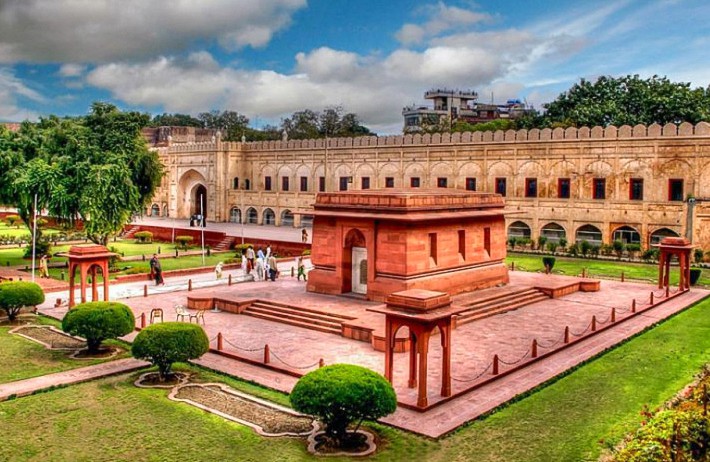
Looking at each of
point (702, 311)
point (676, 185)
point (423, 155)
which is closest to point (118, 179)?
point (423, 155)

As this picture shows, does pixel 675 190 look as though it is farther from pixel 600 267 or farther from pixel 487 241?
pixel 487 241

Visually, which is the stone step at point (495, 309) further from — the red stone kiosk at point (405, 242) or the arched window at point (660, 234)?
the arched window at point (660, 234)

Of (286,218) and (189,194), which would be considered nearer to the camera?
(286,218)

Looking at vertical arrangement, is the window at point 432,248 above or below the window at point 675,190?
below

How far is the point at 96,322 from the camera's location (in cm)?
1316

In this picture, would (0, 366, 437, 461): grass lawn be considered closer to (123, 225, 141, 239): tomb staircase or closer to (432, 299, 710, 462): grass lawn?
(432, 299, 710, 462): grass lawn

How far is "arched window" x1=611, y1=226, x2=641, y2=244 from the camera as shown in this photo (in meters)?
30.6

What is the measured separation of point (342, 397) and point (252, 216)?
1494 inches

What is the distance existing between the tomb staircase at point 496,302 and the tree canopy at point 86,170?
14.6m

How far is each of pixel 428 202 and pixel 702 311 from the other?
8587 mm

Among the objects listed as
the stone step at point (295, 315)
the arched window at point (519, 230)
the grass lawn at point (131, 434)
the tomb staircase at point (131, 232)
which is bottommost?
the grass lawn at point (131, 434)

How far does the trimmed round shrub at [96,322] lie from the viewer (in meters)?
13.2

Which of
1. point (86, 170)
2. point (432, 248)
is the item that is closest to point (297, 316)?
point (432, 248)

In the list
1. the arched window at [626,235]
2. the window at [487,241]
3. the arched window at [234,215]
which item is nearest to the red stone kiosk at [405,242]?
the window at [487,241]
